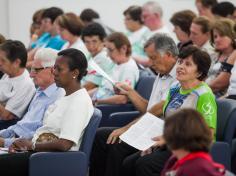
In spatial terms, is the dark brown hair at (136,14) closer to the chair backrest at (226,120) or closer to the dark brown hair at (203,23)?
the dark brown hair at (203,23)

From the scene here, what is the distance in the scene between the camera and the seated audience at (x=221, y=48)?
4977 millimetres

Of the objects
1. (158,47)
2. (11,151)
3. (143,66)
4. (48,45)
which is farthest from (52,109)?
(48,45)

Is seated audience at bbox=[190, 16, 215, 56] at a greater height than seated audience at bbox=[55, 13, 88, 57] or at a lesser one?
greater

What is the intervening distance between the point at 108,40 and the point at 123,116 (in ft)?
3.17

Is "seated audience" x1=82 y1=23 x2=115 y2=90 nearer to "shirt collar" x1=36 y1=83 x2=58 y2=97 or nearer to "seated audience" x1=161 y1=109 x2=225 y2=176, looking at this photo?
"shirt collar" x1=36 y1=83 x2=58 y2=97

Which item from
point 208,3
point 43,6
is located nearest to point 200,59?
point 208,3

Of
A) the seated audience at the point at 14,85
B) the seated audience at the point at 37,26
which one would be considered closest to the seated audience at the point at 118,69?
the seated audience at the point at 14,85

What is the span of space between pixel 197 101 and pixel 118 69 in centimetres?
172

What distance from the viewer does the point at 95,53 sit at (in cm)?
595

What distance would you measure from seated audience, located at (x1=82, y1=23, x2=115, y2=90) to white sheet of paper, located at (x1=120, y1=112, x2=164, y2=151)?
183 centimetres

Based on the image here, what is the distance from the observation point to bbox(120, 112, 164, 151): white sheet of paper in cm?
383

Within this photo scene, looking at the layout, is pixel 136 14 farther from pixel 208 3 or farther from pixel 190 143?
pixel 190 143

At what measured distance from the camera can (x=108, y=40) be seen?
5496 millimetres

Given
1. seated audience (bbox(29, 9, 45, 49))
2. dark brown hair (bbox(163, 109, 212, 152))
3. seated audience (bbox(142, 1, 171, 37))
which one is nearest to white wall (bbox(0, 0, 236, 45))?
seated audience (bbox(29, 9, 45, 49))
